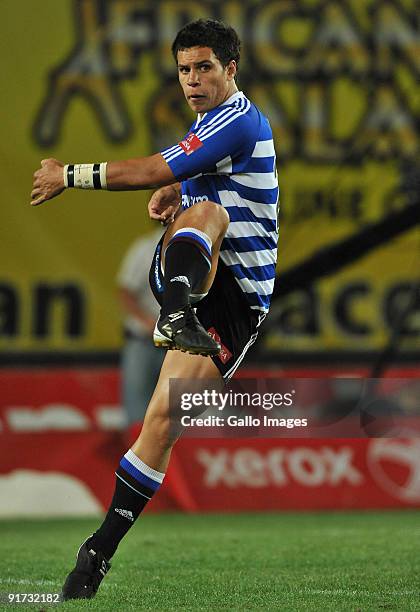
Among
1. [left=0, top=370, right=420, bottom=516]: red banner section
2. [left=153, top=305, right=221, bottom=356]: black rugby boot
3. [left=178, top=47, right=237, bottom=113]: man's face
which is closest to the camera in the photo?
[left=153, top=305, right=221, bottom=356]: black rugby boot

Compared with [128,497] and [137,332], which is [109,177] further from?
[137,332]

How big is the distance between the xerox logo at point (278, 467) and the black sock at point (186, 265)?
171 inches

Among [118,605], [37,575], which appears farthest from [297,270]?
[118,605]

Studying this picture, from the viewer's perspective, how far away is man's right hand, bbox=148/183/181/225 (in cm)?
482

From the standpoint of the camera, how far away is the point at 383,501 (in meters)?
8.55

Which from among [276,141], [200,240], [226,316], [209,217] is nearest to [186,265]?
[200,240]

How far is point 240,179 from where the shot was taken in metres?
4.57

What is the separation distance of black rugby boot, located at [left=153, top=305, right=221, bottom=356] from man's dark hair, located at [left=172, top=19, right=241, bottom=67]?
0.97 m

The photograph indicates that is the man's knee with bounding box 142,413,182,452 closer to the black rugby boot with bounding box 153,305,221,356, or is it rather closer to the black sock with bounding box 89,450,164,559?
the black sock with bounding box 89,450,164,559

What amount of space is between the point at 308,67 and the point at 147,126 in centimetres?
134

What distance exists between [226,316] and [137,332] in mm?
4638

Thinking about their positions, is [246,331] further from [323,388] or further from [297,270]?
[297,270]

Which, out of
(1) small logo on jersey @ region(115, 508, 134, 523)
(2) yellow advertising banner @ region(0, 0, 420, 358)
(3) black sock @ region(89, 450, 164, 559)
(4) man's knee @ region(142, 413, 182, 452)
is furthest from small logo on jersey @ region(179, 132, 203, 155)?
(2) yellow advertising banner @ region(0, 0, 420, 358)

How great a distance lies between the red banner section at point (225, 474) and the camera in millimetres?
8547
